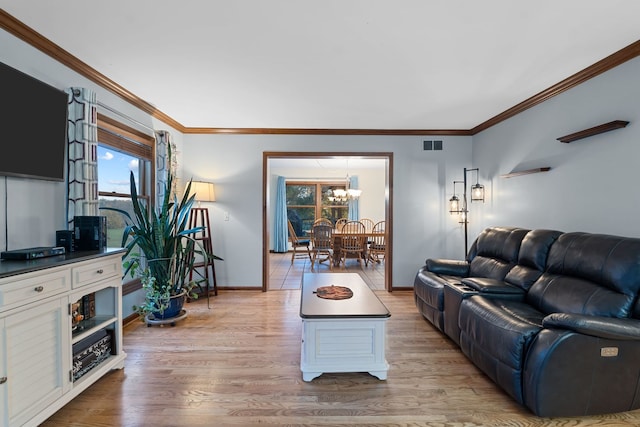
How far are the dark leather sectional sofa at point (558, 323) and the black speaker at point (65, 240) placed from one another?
308 cm

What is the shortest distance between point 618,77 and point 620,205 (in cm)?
104

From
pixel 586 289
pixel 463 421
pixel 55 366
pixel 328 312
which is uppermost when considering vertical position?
pixel 586 289

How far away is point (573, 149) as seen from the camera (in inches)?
111

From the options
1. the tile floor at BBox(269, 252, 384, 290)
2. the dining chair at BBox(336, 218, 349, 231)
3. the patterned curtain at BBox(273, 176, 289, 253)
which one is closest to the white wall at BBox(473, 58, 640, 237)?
the tile floor at BBox(269, 252, 384, 290)

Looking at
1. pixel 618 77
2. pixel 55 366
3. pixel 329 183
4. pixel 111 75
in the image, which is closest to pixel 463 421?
pixel 55 366

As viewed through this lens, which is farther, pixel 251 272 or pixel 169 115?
pixel 251 272

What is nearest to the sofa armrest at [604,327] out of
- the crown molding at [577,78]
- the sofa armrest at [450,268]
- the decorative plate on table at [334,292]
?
the decorative plate on table at [334,292]

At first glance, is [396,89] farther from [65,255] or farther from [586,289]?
[65,255]

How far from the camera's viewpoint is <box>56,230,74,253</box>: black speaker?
2.17 metres

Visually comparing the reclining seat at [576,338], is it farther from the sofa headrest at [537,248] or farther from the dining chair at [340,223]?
the dining chair at [340,223]

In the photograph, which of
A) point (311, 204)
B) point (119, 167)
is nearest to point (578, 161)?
point (119, 167)

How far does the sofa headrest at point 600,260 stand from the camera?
6.25ft

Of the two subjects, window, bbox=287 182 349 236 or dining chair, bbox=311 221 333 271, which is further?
window, bbox=287 182 349 236

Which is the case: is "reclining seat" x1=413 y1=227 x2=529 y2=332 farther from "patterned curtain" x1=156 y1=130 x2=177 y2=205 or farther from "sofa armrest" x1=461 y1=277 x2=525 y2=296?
"patterned curtain" x1=156 y1=130 x2=177 y2=205
